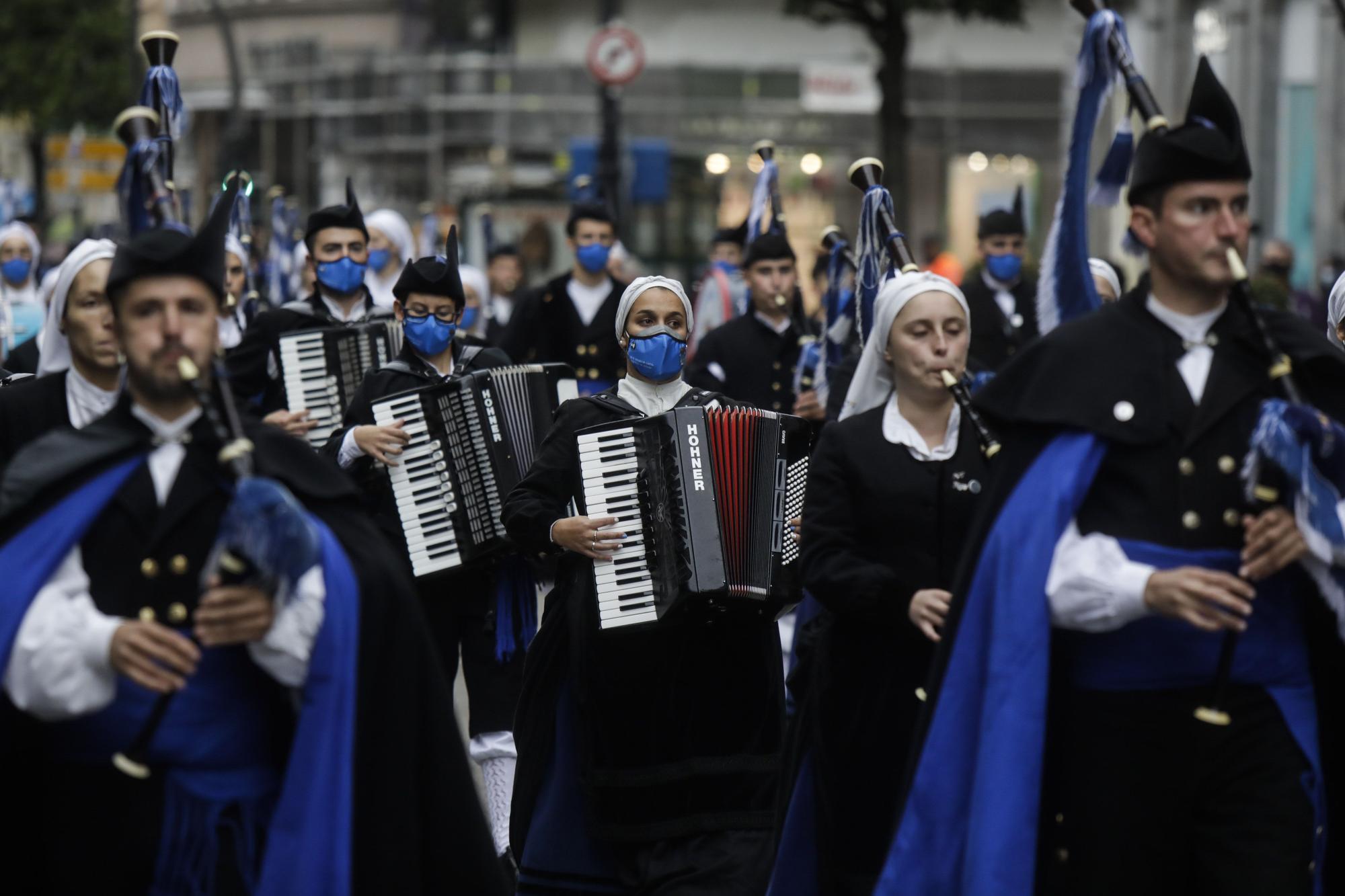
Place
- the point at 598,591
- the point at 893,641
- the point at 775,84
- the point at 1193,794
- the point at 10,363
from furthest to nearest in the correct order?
the point at 775,84
the point at 10,363
the point at 598,591
the point at 893,641
the point at 1193,794

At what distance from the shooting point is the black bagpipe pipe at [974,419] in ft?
19.8

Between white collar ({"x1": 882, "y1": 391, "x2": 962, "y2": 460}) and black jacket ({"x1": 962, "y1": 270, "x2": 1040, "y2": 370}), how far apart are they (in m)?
5.67

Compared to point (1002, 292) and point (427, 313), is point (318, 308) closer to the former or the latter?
point (427, 313)

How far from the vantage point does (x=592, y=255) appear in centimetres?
1246

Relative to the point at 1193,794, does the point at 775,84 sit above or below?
above

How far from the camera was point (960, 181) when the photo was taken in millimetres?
40406

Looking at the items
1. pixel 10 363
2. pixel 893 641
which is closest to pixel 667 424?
pixel 893 641

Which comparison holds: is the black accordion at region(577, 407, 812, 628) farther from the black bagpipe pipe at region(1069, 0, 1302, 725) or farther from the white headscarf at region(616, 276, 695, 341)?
the black bagpipe pipe at region(1069, 0, 1302, 725)

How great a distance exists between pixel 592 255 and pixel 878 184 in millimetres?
4995

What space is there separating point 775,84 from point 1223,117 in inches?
1394

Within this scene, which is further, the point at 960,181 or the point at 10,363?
the point at 960,181

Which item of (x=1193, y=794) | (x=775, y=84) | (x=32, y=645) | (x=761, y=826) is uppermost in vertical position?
(x=775, y=84)

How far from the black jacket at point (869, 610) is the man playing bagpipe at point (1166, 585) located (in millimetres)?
975

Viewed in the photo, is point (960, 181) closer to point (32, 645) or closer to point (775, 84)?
point (775, 84)
